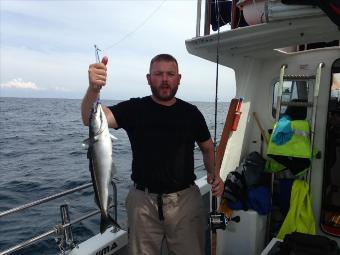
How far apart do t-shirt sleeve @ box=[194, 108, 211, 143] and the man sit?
1 centimetres

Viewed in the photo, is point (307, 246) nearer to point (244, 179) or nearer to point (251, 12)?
point (244, 179)

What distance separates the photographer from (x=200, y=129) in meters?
3.77

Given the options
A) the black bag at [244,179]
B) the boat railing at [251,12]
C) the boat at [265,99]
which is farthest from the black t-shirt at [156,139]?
the black bag at [244,179]

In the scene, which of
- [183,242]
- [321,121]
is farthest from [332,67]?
[183,242]

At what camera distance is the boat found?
4383 mm

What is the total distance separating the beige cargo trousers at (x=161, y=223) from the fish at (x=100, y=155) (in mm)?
574

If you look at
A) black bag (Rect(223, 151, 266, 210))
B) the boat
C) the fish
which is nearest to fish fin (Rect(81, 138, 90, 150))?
the fish

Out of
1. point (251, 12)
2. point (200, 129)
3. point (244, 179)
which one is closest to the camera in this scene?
point (200, 129)

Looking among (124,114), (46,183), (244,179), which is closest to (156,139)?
(124,114)

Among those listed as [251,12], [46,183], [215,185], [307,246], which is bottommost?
[46,183]

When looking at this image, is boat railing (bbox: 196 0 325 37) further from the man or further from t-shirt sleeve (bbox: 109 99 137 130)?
t-shirt sleeve (bbox: 109 99 137 130)

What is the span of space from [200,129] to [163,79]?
654 mm

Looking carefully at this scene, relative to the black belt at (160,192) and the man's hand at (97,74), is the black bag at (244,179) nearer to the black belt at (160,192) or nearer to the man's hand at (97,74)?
the black belt at (160,192)

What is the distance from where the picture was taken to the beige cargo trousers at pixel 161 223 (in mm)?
3580
